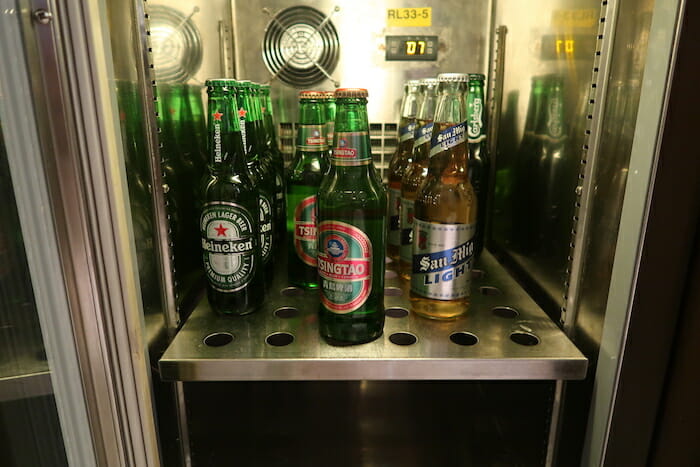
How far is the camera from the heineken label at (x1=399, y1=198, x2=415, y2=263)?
912 mm

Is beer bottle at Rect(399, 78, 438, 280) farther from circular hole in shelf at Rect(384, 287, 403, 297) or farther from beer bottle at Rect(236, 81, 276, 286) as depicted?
beer bottle at Rect(236, 81, 276, 286)

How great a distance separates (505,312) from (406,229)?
23 centimetres

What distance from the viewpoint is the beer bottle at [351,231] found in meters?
0.67

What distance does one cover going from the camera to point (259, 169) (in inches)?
34.4

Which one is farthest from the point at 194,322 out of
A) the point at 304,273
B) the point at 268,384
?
the point at 268,384

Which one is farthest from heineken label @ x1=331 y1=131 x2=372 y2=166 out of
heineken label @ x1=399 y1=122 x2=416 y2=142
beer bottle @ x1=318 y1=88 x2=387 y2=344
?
heineken label @ x1=399 y1=122 x2=416 y2=142

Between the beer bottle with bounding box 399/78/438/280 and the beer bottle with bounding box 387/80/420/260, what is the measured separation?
58 mm

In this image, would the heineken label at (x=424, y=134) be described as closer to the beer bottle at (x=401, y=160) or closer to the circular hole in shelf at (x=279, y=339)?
the beer bottle at (x=401, y=160)

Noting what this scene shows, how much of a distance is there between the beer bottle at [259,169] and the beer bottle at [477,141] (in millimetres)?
400

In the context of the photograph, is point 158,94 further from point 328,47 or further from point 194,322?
point 328,47

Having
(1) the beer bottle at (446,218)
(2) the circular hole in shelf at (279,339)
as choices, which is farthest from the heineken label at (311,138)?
(2) the circular hole in shelf at (279,339)

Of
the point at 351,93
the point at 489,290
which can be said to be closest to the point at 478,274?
the point at 489,290

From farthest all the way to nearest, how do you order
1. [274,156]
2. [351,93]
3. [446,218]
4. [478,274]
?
[274,156] < [478,274] < [446,218] < [351,93]

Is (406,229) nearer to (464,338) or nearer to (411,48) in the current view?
(464,338)
